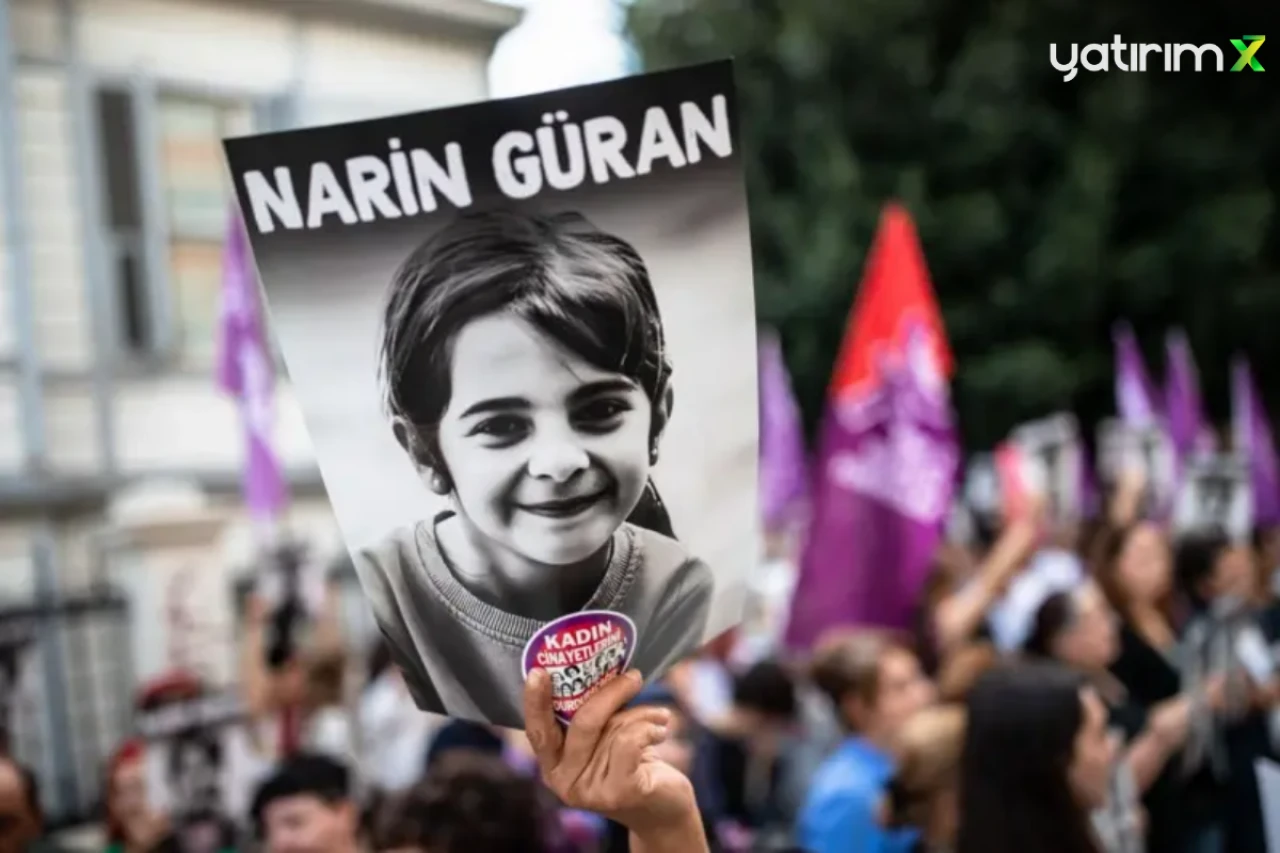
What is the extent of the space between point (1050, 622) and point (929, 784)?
86 centimetres

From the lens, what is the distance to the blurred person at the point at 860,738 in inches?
112

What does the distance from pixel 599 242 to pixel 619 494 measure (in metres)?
0.23

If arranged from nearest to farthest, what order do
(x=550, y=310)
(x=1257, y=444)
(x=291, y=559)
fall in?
(x=550, y=310)
(x=291, y=559)
(x=1257, y=444)

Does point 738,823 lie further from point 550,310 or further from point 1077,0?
point 1077,0

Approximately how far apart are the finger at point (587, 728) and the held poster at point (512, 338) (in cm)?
2

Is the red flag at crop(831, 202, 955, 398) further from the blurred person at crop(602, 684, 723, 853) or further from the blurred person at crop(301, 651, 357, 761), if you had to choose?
the blurred person at crop(301, 651, 357, 761)

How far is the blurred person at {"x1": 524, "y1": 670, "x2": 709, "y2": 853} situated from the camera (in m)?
1.32

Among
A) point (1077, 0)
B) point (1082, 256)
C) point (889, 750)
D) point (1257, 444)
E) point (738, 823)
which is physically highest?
point (1077, 0)

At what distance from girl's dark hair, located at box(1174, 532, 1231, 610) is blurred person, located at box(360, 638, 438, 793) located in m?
2.38

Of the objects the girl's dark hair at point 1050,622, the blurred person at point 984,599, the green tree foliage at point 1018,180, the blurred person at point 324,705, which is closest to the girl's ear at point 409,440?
the girl's dark hair at point 1050,622

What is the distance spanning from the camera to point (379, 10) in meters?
4.93

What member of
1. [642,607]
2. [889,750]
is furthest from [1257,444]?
[642,607]

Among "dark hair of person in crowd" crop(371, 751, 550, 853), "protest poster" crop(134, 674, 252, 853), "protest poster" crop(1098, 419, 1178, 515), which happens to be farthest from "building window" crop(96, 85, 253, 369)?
"dark hair of person in crowd" crop(371, 751, 550, 853)

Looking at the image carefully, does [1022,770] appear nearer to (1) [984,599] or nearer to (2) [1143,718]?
(2) [1143,718]
